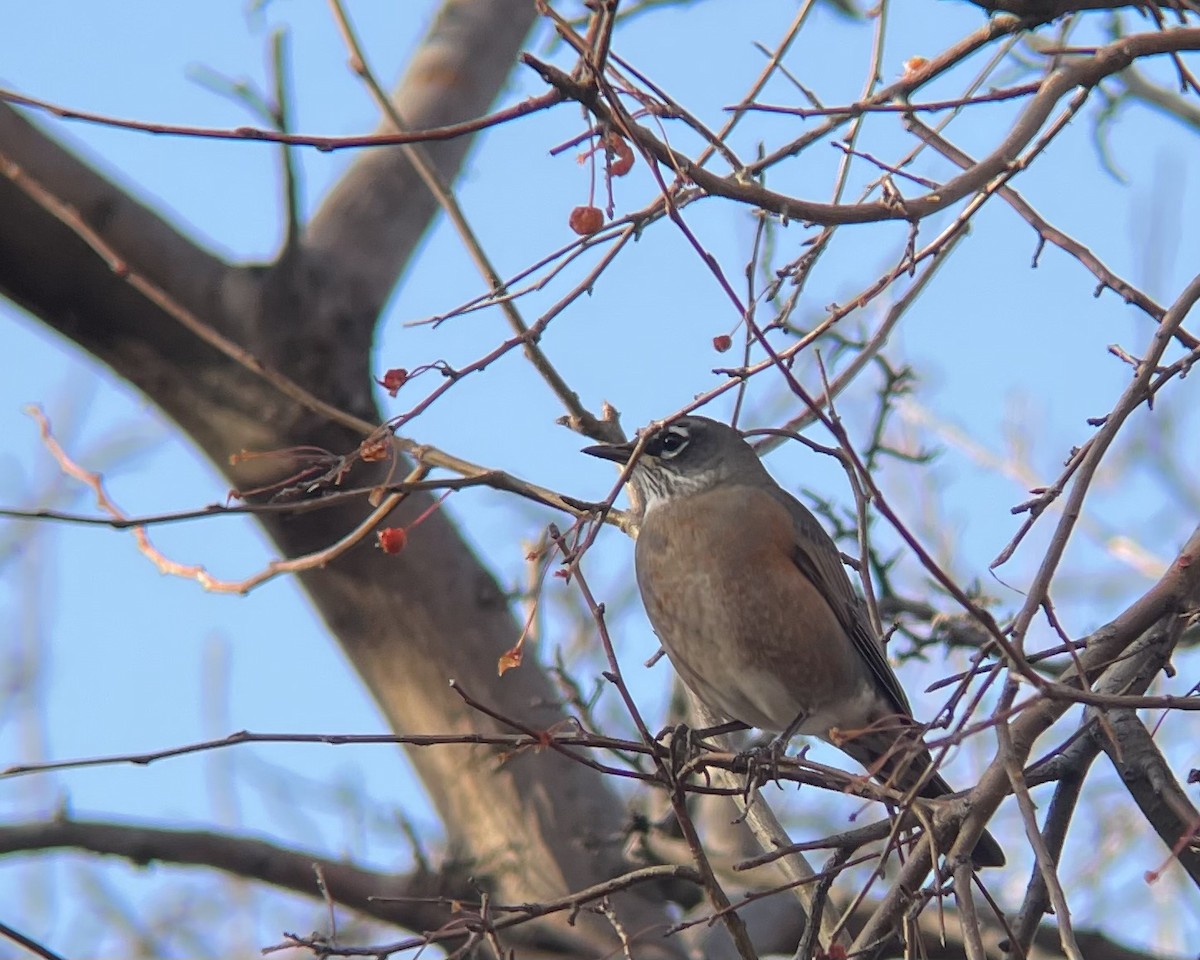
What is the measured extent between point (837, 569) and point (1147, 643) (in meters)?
1.63

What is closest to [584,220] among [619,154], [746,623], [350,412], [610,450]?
[619,154]

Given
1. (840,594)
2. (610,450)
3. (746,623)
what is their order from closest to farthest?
(610,450)
(746,623)
(840,594)

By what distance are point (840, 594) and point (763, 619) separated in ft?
1.14

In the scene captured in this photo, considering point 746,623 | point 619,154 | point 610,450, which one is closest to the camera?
point 619,154

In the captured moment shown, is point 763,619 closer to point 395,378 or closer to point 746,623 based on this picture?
point 746,623

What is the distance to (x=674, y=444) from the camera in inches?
188

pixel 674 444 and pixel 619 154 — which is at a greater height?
pixel 674 444

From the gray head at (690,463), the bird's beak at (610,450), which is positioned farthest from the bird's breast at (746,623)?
the bird's beak at (610,450)

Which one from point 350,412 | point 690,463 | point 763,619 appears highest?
point 350,412

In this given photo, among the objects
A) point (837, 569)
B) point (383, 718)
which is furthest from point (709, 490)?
point (383, 718)

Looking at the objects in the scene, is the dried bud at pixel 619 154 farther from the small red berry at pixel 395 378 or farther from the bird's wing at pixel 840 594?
the bird's wing at pixel 840 594

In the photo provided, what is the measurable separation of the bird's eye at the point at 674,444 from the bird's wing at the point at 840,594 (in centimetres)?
44

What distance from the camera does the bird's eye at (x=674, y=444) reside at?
4.73m

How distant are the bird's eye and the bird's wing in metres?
0.44
